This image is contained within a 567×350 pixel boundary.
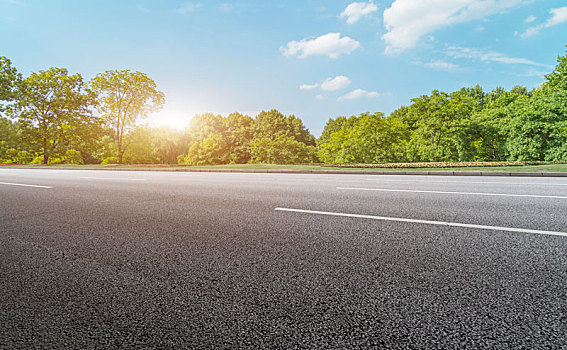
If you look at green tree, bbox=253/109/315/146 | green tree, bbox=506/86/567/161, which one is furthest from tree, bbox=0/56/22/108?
green tree, bbox=506/86/567/161

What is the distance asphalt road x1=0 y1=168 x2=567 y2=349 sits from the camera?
5.35 feet

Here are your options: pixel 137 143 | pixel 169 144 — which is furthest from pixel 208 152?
pixel 137 143

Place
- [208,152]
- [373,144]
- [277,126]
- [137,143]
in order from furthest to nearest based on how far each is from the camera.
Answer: [277,126]
[208,152]
[137,143]
[373,144]

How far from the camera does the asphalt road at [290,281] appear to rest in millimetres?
1632

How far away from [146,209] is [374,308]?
4784mm

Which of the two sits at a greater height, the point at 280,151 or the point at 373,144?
the point at 373,144

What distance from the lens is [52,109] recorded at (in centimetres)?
3572

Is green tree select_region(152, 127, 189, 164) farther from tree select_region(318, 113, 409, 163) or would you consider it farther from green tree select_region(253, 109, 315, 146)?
tree select_region(318, 113, 409, 163)

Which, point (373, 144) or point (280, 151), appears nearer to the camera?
point (373, 144)

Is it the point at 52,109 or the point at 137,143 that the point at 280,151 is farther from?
the point at 52,109

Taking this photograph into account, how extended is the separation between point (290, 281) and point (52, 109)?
45460mm

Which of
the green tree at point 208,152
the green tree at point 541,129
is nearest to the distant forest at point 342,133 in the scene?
the green tree at point 541,129

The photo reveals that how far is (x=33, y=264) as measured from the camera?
9.24 ft

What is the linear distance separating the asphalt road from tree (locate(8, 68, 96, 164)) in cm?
4026
